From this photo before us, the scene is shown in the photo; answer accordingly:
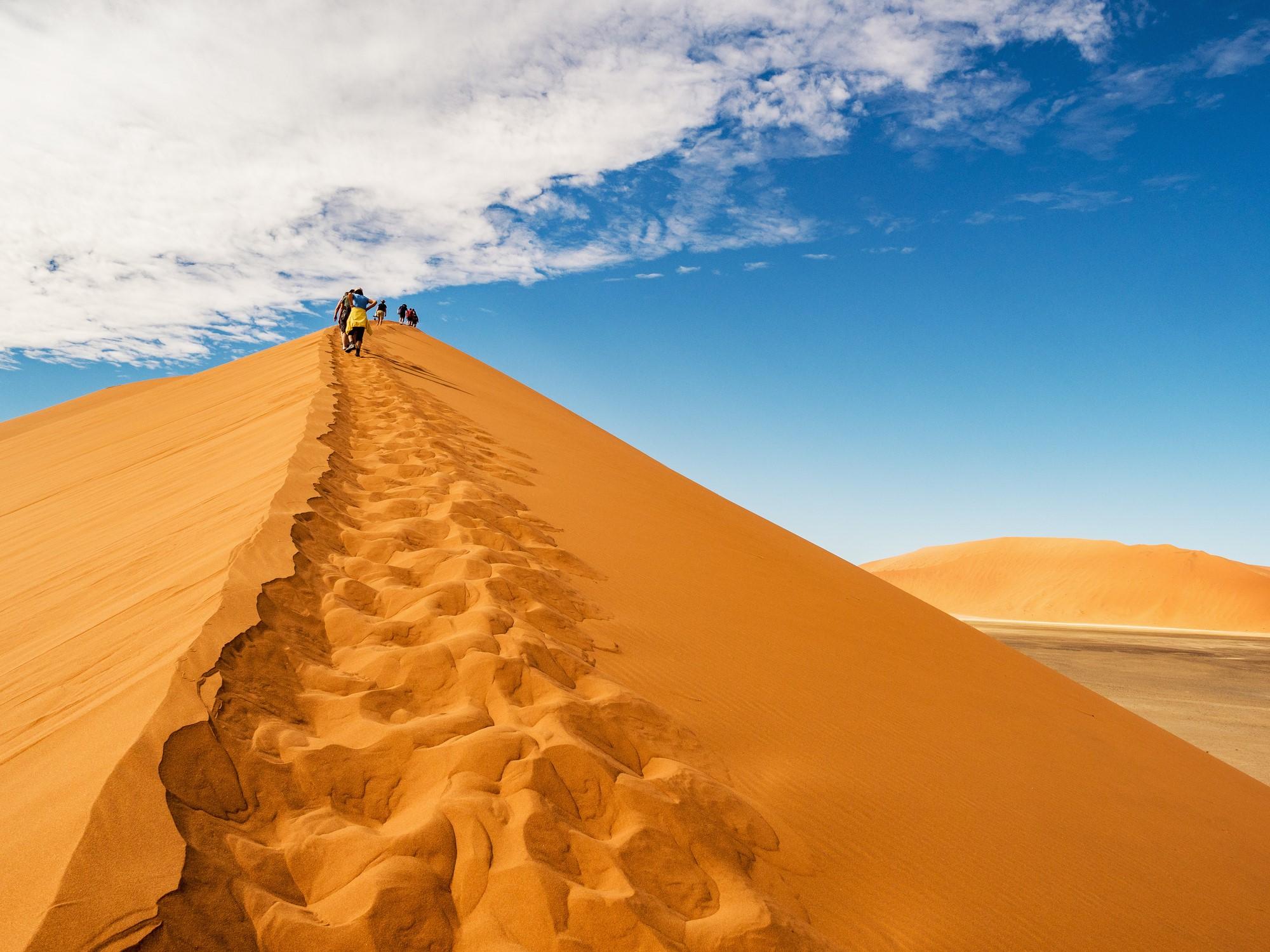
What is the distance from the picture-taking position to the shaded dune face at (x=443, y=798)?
1658 millimetres

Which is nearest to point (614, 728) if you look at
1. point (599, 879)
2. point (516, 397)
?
point (599, 879)

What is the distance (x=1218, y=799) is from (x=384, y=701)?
4594 mm

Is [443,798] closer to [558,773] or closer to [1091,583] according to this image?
[558,773]

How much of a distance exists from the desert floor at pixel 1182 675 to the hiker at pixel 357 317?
14.1 meters

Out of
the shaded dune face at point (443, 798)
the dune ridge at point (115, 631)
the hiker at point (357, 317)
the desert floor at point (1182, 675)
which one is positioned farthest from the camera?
the hiker at point (357, 317)

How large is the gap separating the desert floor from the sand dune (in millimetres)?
7205

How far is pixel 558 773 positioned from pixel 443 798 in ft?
1.18

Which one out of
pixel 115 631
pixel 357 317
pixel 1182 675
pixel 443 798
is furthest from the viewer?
pixel 1182 675

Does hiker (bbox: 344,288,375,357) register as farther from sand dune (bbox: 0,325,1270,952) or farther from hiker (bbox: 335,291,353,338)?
sand dune (bbox: 0,325,1270,952)

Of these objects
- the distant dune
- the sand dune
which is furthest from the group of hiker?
Answer: the distant dune

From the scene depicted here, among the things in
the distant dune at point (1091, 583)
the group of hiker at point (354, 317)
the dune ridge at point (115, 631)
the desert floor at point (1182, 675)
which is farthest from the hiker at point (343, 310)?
the distant dune at point (1091, 583)

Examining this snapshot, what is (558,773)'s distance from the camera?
222 cm

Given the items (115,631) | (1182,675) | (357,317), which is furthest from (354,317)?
(1182,675)

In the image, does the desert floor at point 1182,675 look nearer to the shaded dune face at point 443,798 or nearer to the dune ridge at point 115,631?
the shaded dune face at point 443,798
